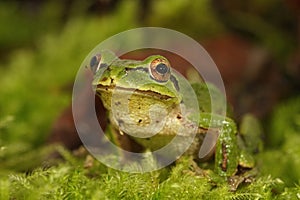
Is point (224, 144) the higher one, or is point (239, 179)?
point (224, 144)

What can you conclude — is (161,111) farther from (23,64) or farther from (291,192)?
(23,64)

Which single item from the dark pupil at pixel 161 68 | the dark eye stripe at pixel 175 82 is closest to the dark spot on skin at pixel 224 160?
the dark eye stripe at pixel 175 82

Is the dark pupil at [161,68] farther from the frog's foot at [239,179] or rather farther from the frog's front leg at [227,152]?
the frog's foot at [239,179]

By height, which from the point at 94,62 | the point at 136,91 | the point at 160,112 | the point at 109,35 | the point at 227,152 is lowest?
the point at 227,152

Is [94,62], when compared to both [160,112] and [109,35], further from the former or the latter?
[109,35]

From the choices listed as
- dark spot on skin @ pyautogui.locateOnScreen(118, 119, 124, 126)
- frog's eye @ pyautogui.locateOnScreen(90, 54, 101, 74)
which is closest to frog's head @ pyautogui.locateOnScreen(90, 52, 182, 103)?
frog's eye @ pyautogui.locateOnScreen(90, 54, 101, 74)

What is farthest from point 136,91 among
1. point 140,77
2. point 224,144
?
point 224,144
